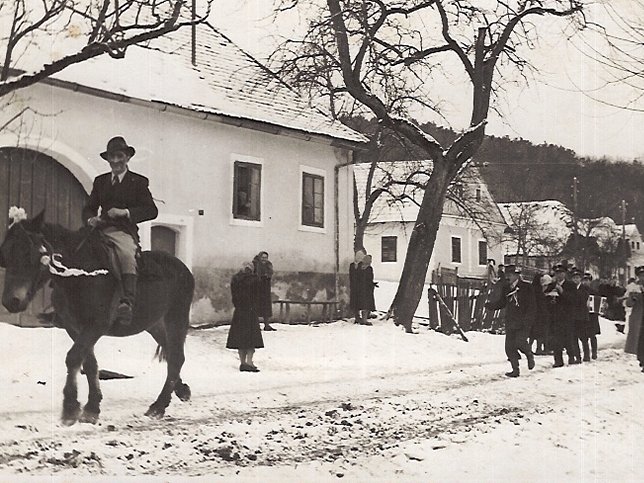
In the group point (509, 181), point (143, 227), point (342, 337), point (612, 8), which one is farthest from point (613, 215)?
point (143, 227)

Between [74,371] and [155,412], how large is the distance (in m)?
0.41

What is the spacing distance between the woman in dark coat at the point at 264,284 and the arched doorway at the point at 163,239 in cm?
41

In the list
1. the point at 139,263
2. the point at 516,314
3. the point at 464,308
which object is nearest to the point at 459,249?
the point at 464,308

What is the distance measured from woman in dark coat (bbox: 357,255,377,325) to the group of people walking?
2.50ft

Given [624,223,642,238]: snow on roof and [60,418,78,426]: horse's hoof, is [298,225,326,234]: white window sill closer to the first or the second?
[60,418,78,426]: horse's hoof

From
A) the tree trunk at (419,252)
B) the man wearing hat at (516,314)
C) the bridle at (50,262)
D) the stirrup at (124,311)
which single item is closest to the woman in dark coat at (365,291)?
the tree trunk at (419,252)

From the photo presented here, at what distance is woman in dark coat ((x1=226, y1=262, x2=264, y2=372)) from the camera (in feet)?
13.1

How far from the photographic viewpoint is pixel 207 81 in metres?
4.13

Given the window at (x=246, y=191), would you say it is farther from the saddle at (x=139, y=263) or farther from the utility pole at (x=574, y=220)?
the utility pole at (x=574, y=220)

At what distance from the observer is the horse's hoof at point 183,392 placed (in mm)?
3890

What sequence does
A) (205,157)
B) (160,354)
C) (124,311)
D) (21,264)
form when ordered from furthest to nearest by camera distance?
1. (205,157)
2. (160,354)
3. (124,311)
4. (21,264)

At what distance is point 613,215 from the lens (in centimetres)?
463

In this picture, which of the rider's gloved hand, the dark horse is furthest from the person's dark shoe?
the rider's gloved hand

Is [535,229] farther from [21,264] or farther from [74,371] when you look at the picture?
[21,264]
